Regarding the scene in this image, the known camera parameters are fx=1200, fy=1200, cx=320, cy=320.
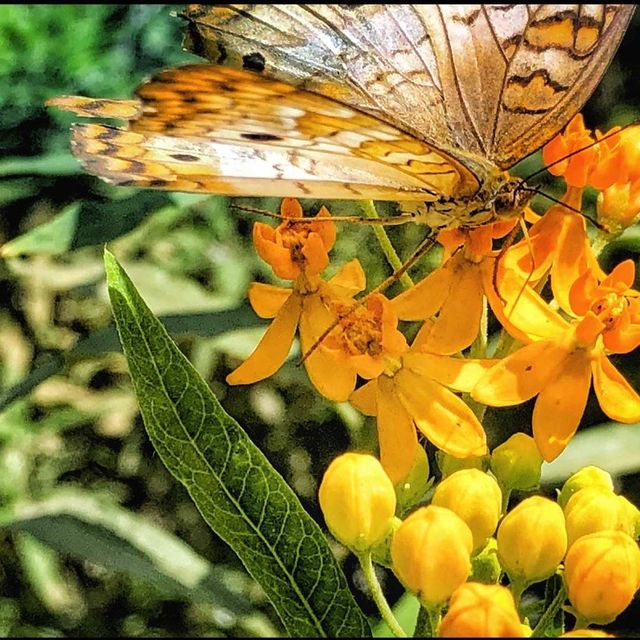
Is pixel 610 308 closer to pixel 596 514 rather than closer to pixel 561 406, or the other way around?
pixel 561 406

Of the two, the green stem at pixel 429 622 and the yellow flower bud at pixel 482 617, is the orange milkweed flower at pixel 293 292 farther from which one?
the yellow flower bud at pixel 482 617

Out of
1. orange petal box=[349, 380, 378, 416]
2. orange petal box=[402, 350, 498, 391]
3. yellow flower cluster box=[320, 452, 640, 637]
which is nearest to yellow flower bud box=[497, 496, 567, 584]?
yellow flower cluster box=[320, 452, 640, 637]

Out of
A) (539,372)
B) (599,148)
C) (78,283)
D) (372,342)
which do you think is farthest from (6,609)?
(599,148)

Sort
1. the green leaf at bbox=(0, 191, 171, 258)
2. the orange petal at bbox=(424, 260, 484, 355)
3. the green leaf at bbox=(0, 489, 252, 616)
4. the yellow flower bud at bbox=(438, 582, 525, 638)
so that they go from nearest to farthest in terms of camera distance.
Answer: the yellow flower bud at bbox=(438, 582, 525, 638) < the orange petal at bbox=(424, 260, 484, 355) < the green leaf at bbox=(0, 191, 171, 258) < the green leaf at bbox=(0, 489, 252, 616)

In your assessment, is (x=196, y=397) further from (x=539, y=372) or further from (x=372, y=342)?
(x=539, y=372)

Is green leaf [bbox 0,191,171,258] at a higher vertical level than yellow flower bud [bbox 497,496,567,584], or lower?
higher

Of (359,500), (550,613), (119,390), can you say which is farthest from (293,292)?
(119,390)

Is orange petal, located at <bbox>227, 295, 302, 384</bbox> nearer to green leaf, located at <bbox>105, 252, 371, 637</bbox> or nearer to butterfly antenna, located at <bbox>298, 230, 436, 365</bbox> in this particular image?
butterfly antenna, located at <bbox>298, 230, 436, 365</bbox>
